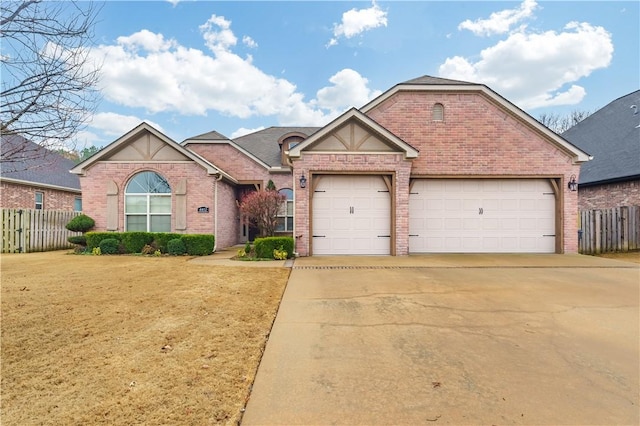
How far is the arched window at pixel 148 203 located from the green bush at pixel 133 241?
90cm

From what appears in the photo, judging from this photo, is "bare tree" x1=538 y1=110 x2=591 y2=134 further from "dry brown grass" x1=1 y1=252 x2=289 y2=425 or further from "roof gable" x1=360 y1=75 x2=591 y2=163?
"dry brown grass" x1=1 y1=252 x2=289 y2=425

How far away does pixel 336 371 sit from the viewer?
112 inches

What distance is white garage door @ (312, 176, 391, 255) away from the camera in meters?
10.2

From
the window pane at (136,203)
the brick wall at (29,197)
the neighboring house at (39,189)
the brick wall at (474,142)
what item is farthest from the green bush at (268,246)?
the brick wall at (29,197)

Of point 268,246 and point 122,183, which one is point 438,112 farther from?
point 122,183

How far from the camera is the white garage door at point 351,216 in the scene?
1018cm

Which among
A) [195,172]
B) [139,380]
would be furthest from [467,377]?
[195,172]

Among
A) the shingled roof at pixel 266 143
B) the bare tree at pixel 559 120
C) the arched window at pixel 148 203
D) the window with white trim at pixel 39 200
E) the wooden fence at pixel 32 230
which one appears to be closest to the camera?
the wooden fence at pixel 32 230

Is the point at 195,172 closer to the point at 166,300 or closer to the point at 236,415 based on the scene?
the point at 166,300

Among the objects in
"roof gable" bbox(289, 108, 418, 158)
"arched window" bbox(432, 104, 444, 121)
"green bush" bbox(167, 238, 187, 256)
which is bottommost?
"green bush" bbox(167, 238, 187, 256)

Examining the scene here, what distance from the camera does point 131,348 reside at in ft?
10.7

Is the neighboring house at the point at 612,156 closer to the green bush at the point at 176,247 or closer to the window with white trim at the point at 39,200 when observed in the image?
the green bush at the point at 176,247

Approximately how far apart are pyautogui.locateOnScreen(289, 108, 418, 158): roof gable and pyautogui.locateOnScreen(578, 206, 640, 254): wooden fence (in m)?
7.47

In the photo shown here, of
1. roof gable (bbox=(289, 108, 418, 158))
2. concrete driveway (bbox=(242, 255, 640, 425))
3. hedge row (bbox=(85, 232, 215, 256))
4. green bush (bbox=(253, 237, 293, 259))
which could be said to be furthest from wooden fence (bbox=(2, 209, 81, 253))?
concrete driveway (bbox=(242, 255, 640, 425))
